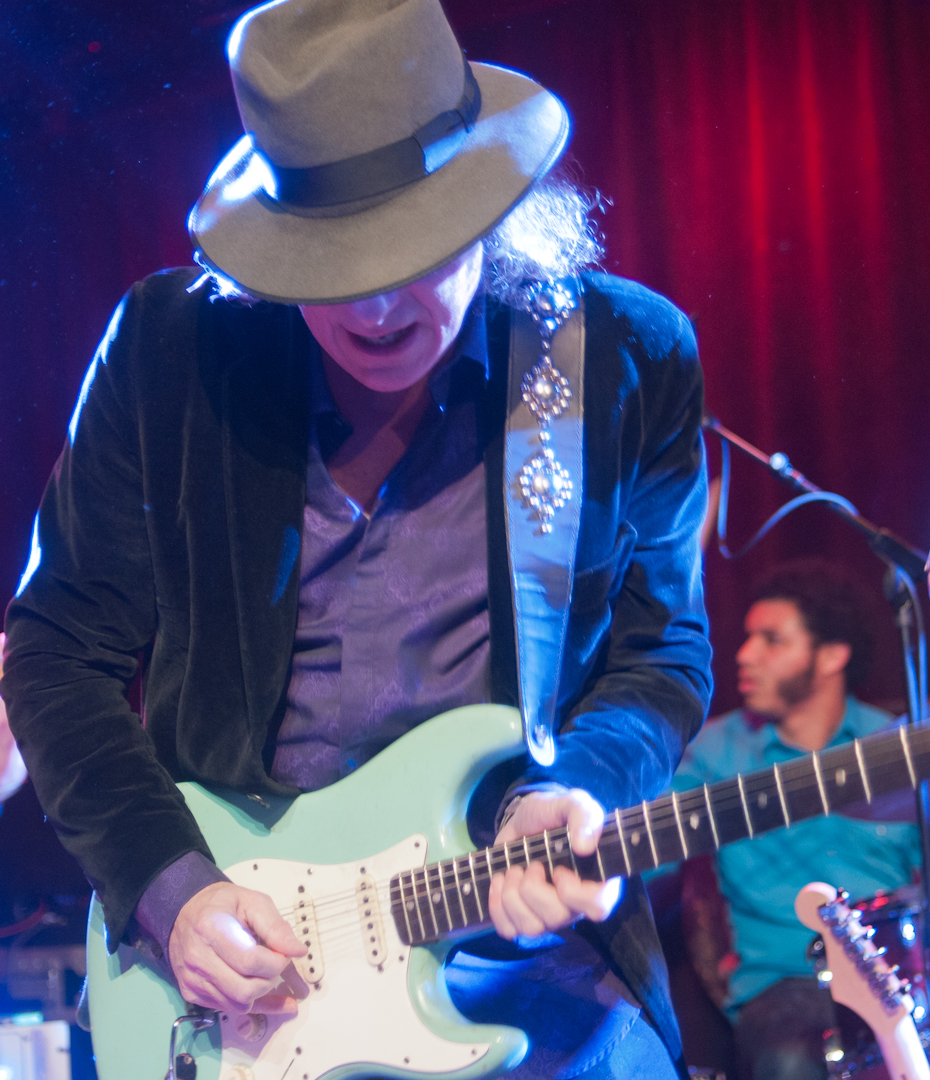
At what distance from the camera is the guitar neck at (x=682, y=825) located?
100cm

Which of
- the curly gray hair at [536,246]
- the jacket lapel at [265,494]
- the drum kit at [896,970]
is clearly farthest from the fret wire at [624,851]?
the drum kit at [896,970]

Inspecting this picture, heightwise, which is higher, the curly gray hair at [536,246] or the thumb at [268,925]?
the curly gray hair at [536,246]

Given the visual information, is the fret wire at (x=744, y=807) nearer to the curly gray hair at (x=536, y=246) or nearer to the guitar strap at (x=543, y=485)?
the guitar strap at (x=543, y=485)

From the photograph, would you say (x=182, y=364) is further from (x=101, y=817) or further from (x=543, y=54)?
(x=543, y=54)

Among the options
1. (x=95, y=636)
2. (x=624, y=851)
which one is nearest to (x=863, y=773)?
(x=624, y=851)

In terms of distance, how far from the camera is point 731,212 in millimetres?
3965

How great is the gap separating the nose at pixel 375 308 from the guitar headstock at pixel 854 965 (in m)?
1.87

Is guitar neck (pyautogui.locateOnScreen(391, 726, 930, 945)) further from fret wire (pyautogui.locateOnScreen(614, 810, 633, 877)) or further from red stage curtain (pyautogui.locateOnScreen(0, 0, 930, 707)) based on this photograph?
red stage curtain (pyautogui.locateOnScreen(0, 0, 930, 707))

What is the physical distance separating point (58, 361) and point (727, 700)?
3147 mm

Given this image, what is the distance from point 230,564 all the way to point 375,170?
0.59 meters

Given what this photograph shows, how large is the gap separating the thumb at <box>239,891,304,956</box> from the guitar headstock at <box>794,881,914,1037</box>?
1594 millimetres

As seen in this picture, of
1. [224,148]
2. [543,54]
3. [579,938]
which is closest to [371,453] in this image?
[579,938]

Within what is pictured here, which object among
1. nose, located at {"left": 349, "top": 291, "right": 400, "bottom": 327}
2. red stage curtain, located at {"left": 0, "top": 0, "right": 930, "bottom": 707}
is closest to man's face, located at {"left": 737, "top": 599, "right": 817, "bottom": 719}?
red stage curtain, located at {"left": 0, "top": 0, "right": 930, "bottom": 707}

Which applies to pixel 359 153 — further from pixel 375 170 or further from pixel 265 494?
pixel 265 494
